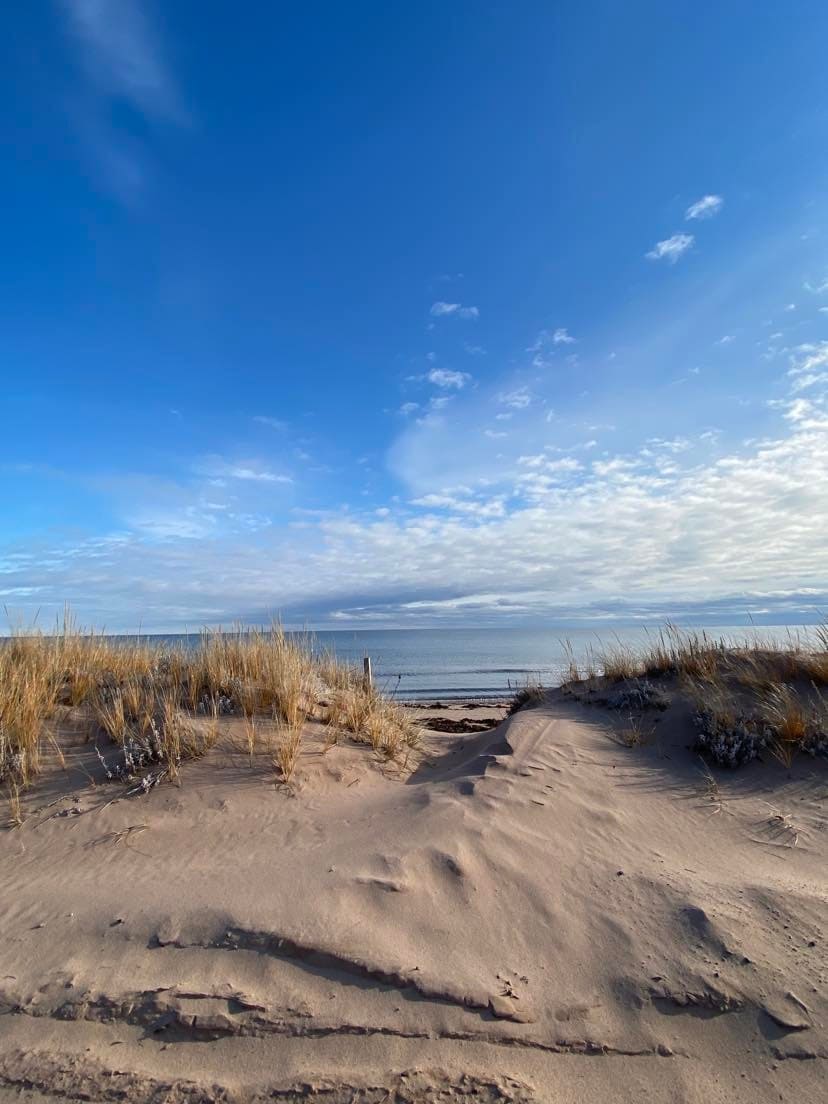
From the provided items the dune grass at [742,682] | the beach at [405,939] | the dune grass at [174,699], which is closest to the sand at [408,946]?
the beach at [405,939]

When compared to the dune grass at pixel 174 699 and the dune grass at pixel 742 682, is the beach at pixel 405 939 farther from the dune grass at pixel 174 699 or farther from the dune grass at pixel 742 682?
the dune grass at pixel 742 682

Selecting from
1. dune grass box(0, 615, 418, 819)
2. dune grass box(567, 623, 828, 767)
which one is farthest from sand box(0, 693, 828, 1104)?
dune grass box(567, 623, 828, 767)

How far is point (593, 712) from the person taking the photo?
327 inches

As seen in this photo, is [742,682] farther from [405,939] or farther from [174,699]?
[174,699]

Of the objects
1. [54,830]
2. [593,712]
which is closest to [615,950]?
[54,830]

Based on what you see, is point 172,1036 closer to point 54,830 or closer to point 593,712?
point 54,830

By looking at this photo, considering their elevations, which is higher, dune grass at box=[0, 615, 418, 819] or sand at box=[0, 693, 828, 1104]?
dune grass at box=[0, 615, 418, 819]

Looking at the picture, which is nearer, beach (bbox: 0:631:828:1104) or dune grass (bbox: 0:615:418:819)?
beach (bbox: 0:631:828:1104)

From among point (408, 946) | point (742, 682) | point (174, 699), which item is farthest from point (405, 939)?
point (742, 682)

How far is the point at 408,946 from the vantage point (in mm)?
3049

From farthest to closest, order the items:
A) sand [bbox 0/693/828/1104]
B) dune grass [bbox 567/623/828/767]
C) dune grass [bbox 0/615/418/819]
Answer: dune grass [bbox 567/623/828/767] < dune grass [bbox 0/615/418/819] < sand [bbox 0/693/828/1104]

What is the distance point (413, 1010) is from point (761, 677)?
24.5 feet

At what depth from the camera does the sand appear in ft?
7.84

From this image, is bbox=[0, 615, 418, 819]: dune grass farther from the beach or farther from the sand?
→ the sand
